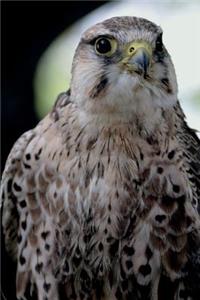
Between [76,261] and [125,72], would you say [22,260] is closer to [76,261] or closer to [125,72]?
[76,261]

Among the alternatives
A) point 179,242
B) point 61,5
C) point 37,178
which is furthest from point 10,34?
point 179,242

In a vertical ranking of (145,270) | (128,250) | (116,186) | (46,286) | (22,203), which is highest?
(116,186)

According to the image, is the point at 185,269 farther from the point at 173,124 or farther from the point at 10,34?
the point at 10,34

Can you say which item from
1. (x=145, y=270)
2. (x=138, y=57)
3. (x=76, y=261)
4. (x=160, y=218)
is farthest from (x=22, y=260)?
(x=138, y=57)

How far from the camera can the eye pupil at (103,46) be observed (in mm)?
6520

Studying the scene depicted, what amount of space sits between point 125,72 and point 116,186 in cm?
62

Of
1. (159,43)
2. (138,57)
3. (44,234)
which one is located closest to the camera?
(138,57)

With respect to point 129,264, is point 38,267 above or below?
below

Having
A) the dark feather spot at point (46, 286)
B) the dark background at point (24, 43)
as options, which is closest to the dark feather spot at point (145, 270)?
the dark feather spot at point (46, 286)

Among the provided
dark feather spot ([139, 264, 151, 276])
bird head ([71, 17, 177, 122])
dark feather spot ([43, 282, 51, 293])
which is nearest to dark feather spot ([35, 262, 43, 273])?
dark feather spot ([43, 282, 51, 293])

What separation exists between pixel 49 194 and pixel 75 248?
0.31m

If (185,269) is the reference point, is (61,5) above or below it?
above

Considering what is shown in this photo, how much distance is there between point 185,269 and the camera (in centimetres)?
670

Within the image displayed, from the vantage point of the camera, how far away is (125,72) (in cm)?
638
